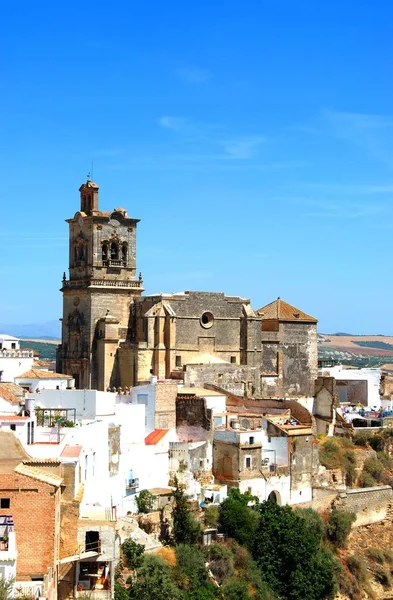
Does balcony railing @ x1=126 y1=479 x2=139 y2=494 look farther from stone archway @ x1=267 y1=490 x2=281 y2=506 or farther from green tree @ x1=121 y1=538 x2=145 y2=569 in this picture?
stone archway @ x1=267 y1=490 x2=281 y2=506

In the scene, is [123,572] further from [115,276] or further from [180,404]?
[115,276]

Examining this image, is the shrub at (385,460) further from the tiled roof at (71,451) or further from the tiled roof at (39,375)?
the tiled roof at (71,451)

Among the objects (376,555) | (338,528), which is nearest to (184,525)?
(338,528)

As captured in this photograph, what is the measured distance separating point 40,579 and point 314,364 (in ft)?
113

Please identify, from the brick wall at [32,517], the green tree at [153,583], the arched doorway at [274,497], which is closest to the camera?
the brick wall at [32,517]

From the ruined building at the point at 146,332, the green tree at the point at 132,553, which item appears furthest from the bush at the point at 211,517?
the ruined building at the point at 146,332

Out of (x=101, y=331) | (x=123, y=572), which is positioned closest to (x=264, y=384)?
(x=101, y=331)

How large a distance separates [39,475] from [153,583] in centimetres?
671

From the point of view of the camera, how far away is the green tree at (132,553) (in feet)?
112

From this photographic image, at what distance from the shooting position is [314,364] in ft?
196

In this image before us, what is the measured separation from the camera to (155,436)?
139 ft

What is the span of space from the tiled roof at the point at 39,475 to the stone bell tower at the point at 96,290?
24914 mm

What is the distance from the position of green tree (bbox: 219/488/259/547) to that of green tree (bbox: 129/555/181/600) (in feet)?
18.8

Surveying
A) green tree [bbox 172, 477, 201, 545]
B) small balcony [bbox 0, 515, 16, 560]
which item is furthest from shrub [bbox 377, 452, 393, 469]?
small balcony [bbox 0, 515, 16, 560]
